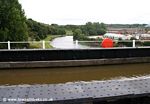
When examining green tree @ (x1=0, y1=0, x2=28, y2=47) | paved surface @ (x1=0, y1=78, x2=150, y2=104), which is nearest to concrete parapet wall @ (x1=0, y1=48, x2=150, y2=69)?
paved surface @ (x1=0, y1=78, x2=150, y2=104)

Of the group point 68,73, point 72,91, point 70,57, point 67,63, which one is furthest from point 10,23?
point 72,91

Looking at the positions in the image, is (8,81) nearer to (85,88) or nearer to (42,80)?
(42,80)

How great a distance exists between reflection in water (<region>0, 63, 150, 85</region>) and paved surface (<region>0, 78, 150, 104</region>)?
7.67 meters

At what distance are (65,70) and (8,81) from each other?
118 inches

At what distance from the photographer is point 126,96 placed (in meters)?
2.75

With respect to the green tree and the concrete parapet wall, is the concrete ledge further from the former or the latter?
the green tree

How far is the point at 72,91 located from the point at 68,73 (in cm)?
951

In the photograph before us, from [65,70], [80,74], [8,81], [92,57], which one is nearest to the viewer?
[8,81]

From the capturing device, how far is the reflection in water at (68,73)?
10820mm

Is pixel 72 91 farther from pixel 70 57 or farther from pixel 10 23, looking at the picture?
pixel 10 23

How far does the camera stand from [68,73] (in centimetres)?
1225

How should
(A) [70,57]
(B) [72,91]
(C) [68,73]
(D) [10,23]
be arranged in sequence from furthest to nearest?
(D) [10,23], (A) [70,57], (C) [68,73], (B) [72,91]

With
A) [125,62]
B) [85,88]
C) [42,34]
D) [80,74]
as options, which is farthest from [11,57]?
[42,34]

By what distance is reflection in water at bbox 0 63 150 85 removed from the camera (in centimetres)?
1082
